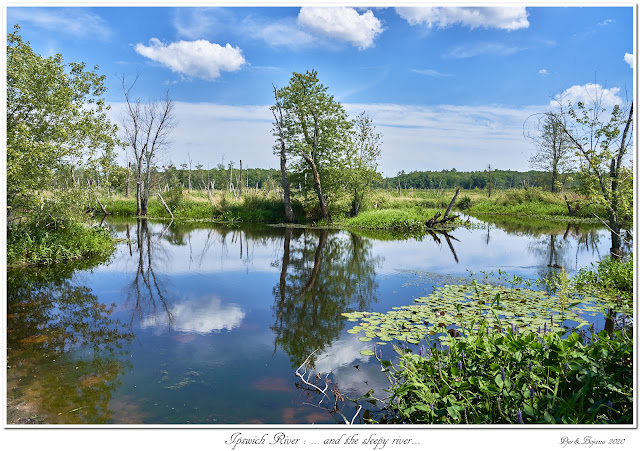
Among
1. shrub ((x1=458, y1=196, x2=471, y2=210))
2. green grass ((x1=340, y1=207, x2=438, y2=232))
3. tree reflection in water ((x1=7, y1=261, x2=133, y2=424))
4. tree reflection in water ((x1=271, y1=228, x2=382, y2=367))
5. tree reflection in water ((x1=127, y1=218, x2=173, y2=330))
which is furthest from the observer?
shrub ((x1=458, y1=196, x2=471, y2=210))

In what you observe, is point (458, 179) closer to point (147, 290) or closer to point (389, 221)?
point (389, 221)

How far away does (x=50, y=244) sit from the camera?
38.1 feet

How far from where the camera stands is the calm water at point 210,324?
421cm

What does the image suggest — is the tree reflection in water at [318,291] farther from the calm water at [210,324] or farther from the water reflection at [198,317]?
the water reflection at [198,317]

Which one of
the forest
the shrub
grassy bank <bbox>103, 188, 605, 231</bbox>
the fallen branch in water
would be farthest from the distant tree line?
the fallen branch in water

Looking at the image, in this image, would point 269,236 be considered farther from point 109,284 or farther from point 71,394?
point 71,394

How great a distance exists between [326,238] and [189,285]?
8868mm

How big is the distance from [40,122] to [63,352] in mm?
6717

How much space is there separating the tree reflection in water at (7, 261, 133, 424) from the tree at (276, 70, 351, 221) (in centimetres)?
1589

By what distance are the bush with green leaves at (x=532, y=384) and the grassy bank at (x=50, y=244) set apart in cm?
1099

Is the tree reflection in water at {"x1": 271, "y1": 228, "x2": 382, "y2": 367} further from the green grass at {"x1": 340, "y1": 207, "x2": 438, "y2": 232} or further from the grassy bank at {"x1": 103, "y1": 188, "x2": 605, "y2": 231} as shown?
the grassy bank at {"x1": 103, "y1": 188, "x2": 605, "y2": 231}

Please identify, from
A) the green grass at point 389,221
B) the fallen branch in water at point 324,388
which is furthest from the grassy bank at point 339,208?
the fallen branch in water at point 324,388

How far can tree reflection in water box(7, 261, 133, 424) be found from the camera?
13.5 ft
